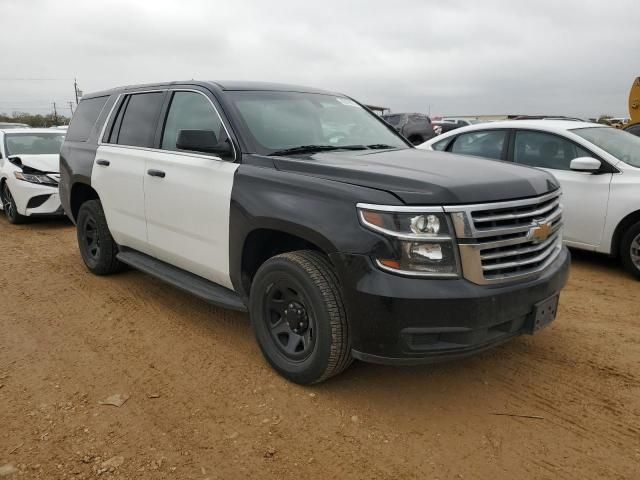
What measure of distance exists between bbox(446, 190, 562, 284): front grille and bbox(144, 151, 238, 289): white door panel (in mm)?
1582

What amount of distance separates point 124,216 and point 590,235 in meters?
4.64

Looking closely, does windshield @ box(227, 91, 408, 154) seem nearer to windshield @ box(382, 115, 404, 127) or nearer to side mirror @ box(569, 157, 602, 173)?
side mirror @ box(569, 157, 602, 173)

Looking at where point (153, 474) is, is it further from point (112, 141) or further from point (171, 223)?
point (112, 141)

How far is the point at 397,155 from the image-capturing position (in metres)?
3.62

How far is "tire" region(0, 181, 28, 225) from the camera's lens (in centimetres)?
872

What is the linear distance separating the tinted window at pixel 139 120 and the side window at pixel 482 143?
3.87 meters

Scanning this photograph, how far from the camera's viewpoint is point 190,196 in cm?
383

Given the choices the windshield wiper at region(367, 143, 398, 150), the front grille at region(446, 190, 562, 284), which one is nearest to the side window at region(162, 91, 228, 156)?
the windshield wiper at region(367, 143, 398, 150)

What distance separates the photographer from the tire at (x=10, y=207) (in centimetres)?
872

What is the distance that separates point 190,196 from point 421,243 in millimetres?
1865

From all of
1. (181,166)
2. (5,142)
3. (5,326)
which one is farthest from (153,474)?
(5,142)

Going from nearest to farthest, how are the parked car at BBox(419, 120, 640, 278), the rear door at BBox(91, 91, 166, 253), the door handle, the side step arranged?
the side step < the door handle < the rear door at BBox(91, 91, 166, 253) < the parked car at BBox(419, 120, 640, 278)

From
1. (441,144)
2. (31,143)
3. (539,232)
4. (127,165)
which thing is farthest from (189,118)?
(31,143)

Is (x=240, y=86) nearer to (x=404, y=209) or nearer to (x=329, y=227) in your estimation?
(x=329, y=227)
